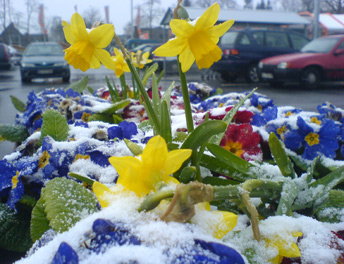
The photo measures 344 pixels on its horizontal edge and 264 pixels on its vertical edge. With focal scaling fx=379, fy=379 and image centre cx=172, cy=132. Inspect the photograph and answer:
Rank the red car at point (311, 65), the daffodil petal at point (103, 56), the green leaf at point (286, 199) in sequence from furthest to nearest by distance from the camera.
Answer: the red car at point (311, 65)
the daffodil petal at point (103, 56)
the green leaf at point (286, 199)

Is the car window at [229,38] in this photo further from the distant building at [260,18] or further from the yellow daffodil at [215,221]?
the yellow daffodil at [215,221]

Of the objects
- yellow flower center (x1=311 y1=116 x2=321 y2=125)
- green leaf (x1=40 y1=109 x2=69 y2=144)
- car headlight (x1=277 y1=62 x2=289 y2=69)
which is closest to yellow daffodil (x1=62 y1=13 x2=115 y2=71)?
green leaf (x1=40 y1=109 x2=69 y2=144)

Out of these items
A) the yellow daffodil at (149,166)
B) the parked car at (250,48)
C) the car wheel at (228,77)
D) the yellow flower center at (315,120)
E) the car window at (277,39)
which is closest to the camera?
the yellow daffodil at (149,166)

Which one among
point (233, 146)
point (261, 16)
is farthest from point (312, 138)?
point (261, 16)

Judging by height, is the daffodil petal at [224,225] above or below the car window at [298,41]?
below

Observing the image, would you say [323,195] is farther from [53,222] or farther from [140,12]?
[140,12]

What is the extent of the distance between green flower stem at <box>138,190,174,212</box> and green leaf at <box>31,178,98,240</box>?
162 mm

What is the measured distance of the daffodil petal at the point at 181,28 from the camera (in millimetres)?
715

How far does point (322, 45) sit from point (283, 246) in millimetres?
9980

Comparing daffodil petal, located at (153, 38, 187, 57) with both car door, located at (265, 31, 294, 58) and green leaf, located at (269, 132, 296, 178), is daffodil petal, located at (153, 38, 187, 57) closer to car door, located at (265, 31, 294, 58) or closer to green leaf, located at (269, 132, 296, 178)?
green leaf, located at (269, 132, 296, 178)

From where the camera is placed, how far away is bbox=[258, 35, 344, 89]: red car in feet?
29.7

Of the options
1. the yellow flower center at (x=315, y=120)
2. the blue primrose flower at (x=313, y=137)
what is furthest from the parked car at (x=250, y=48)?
the blue primrose flower at (x=313, y=137)

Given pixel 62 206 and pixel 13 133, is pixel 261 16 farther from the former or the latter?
pixel 62 206

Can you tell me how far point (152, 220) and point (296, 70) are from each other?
30.4 feet
